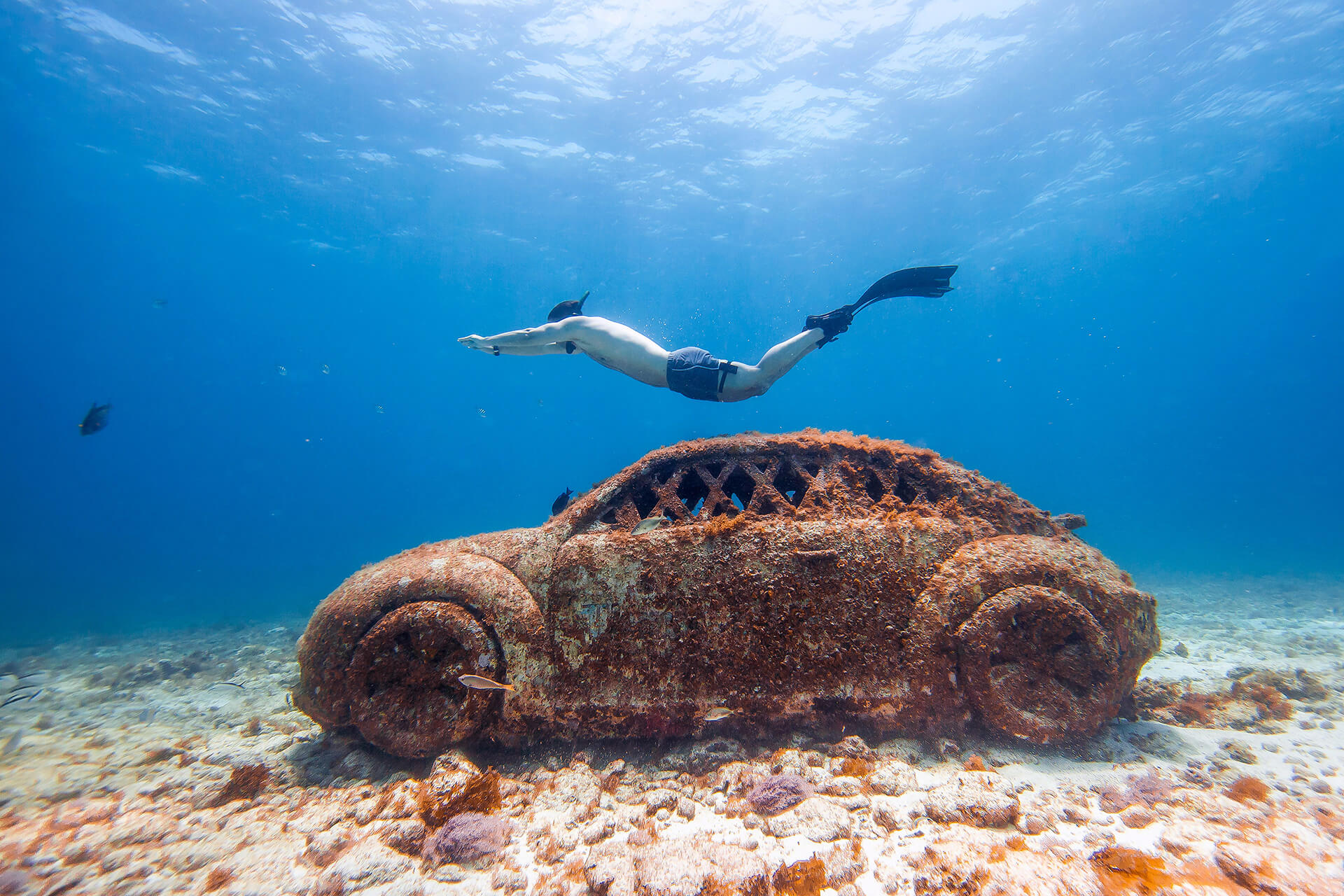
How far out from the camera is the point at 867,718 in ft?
11.9

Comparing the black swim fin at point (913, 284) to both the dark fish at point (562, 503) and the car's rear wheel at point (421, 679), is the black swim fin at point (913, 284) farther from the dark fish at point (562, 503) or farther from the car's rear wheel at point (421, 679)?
the car's rear wheel at point (421, 679)

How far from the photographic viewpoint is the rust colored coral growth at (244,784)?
11.6 ft

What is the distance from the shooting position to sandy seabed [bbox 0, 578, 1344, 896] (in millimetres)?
2352

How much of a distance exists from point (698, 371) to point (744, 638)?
3.25 m

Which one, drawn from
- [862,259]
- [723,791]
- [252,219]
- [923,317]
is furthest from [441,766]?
[923,317]

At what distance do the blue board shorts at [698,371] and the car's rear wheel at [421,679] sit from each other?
3486 mm

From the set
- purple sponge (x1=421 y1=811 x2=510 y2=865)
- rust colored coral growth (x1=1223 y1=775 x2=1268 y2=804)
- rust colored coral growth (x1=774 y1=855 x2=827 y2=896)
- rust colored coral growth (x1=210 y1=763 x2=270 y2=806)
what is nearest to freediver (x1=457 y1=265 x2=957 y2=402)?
rust colored coral growth (x1=774 y1=855 x2=827 y2=896)

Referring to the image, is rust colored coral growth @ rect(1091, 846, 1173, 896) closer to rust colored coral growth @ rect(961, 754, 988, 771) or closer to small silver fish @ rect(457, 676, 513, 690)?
rust colored coral growth @ rect(961, 754, 988, 771)

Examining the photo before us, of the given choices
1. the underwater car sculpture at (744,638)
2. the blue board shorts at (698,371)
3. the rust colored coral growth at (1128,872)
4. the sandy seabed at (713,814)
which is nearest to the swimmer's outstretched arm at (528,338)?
the blue board shorts at (698,371)

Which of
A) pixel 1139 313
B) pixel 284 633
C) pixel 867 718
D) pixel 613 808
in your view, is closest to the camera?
pixel 613 808

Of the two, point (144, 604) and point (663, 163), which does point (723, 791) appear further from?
point (144, 604)

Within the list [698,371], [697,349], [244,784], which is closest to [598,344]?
[697,349]

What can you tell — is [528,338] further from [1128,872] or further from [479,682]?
[1128,872]

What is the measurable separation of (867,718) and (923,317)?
91.4 metres
